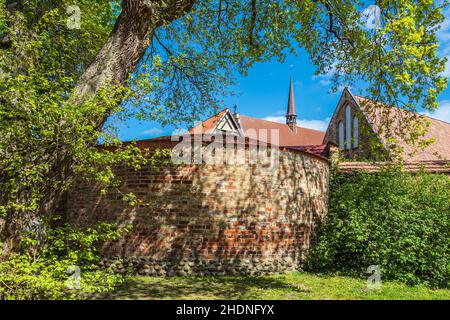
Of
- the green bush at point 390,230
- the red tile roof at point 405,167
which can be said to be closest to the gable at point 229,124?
the red tile roof at point 405,167

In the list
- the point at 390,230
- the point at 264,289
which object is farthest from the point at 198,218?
the point at 390,230

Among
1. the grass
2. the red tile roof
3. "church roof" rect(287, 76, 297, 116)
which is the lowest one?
the grass

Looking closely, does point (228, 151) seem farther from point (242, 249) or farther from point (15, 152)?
point (15, 152)

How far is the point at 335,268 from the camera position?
9453 mm

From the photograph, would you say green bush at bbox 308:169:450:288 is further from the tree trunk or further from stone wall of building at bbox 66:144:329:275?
the tree trunk

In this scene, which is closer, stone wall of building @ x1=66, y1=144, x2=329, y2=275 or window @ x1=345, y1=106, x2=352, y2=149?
stone wall of building @ x1=66, y1=144, x2=329, y2=275

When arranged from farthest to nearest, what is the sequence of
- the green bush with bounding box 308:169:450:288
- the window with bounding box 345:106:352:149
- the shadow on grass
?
the window with bounding box 345:106:352:149 → the green bush with bounding box 308:169:450:288 → the shadow on grass

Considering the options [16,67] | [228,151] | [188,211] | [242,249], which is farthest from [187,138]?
[16,67]

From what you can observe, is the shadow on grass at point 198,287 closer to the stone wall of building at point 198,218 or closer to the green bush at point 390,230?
the stone wall of building at point 198,218

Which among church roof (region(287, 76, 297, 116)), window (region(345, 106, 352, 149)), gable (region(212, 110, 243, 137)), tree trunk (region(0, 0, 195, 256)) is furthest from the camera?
church roof (region(287, 76, 297, 116))

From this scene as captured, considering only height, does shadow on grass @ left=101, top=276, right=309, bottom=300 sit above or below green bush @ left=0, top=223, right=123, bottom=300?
below

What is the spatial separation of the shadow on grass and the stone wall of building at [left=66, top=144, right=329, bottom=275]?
0.45 metres

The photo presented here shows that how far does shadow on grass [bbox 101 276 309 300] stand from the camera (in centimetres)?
655

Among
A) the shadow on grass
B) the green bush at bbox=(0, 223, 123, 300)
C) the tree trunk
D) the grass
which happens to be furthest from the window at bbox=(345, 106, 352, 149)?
the green bush at bbox=(0, 223, 123, 300)
